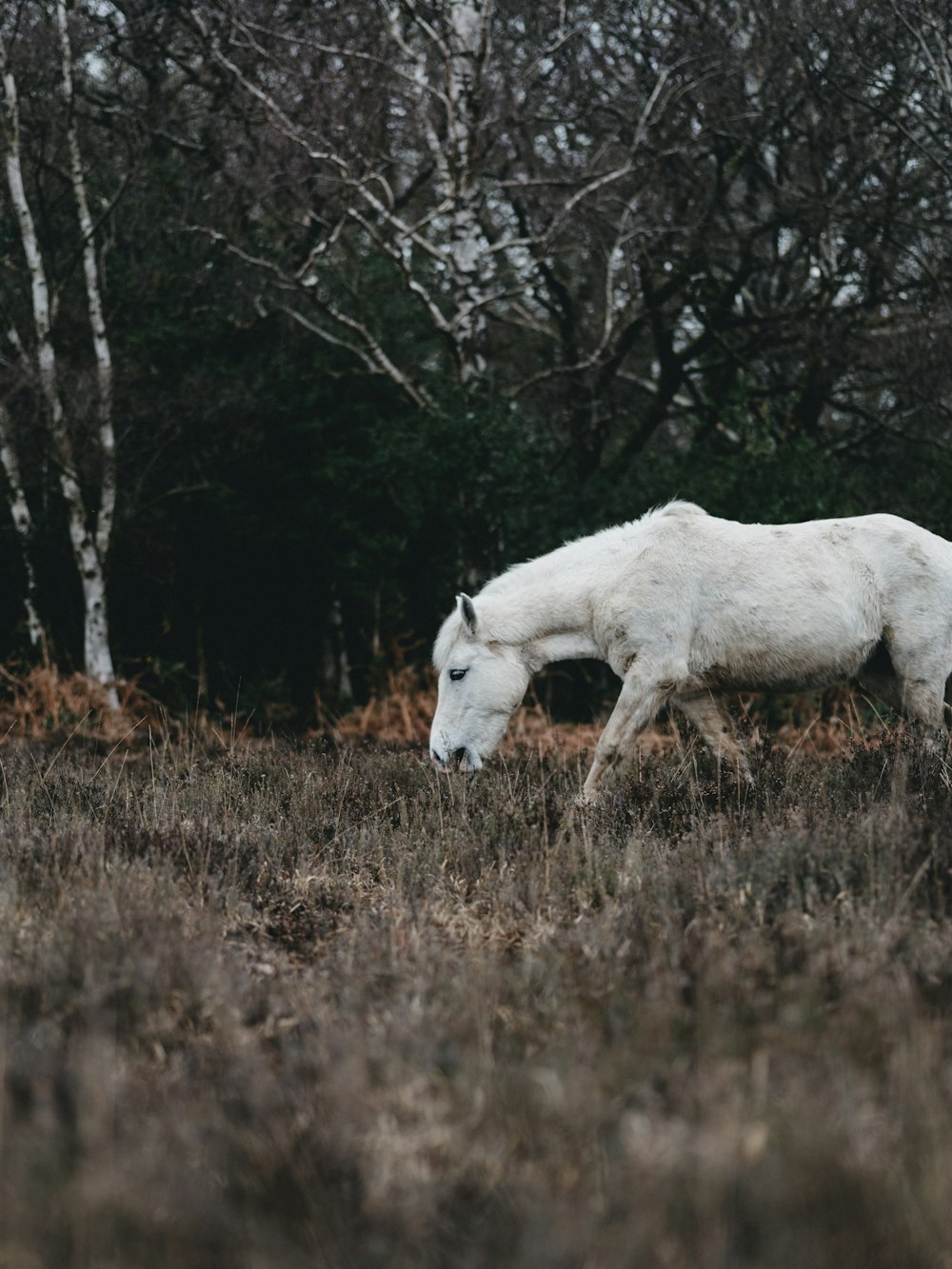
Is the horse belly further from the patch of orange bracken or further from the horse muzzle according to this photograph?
the patch of orange bracken

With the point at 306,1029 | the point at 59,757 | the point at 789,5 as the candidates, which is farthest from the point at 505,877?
the point at 789,5

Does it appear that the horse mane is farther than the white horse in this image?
Yes

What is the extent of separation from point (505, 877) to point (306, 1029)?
60.9 inches

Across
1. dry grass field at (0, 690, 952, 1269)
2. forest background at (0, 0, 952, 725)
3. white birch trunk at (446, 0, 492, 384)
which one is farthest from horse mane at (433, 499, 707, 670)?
white birch trunk at (446, 0, 492, 384)

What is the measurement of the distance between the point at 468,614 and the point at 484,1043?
430 centimetres

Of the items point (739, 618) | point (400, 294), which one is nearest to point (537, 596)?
point (739, 618)

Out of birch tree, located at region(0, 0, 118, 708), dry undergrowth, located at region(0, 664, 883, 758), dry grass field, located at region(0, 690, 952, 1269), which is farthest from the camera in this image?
birch tree, located at region(0, 0, 118, 708)

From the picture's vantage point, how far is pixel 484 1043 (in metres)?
2.69

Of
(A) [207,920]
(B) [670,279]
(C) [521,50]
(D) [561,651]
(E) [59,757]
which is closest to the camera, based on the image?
(A) [207,920]

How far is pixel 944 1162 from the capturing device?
81.8 inches

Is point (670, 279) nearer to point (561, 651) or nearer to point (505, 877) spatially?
point (561, 651)

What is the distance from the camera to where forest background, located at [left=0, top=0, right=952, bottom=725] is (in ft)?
43.6

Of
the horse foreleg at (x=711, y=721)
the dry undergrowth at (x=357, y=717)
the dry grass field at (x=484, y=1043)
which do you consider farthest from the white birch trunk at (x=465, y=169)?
the dry grass field at (x=484, y=1043)

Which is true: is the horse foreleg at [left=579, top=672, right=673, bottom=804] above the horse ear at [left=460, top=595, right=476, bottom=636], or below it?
below
